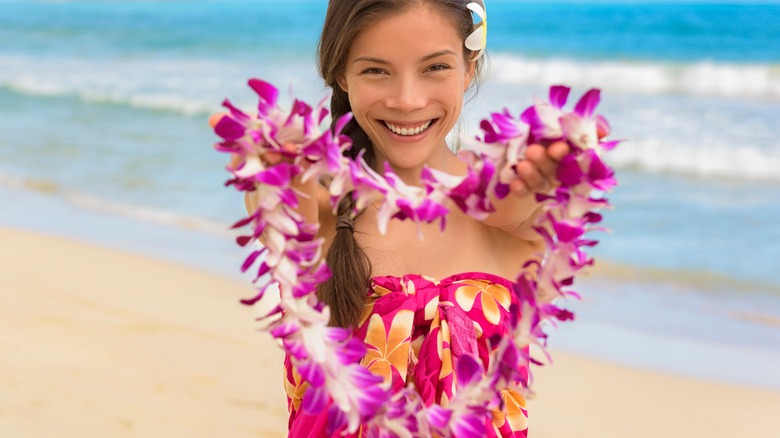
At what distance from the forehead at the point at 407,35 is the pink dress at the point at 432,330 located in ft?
1.90

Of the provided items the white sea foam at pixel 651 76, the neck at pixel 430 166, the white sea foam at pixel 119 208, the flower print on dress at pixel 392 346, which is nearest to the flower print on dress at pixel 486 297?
the flower print on dress at pixel 392 346

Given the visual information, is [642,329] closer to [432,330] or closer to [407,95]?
[432,330]

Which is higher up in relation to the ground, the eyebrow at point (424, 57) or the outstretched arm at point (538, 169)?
the eyebrow at point (424, 57)

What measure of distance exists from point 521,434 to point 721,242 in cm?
386

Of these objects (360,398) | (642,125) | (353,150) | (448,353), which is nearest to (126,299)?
(353,150)

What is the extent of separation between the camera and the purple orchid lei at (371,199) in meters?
1.80

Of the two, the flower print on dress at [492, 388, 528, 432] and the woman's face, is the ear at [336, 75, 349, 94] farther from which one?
the flower print on dress at [492, 388, 528, 432]

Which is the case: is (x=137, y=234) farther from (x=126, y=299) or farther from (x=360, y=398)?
(x=360, y=398)

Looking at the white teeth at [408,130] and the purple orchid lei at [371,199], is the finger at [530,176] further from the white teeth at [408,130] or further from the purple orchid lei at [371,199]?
the white teeth at [408,130]

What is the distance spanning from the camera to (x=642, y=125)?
10.3 metres

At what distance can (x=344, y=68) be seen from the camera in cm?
277

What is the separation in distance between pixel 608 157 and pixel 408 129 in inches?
248

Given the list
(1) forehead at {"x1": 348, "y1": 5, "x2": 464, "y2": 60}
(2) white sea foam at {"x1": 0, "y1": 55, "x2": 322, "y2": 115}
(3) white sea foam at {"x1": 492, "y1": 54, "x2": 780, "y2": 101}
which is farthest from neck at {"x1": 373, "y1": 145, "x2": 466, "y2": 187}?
A: (3) white sea foam at {"x1": 492, "y1": 54, "x2": 780, "y2": 101}

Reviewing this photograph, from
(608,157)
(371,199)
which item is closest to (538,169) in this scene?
(371,199)
